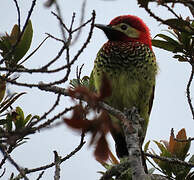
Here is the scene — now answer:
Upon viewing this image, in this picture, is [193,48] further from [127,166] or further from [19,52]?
[19,52]

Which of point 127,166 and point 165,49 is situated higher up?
point 165,49

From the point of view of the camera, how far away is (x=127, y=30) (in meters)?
5.22

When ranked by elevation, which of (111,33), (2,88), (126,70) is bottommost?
(2,88)

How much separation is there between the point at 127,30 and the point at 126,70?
896mm

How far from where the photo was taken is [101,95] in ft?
4.35

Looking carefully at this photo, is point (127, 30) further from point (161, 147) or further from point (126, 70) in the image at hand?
point (161, 147)

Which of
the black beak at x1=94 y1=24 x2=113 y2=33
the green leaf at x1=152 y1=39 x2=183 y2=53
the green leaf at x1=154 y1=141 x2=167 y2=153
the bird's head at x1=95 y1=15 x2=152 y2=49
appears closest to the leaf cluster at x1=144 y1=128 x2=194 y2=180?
the green leaf at x1=154 y1=141 x2=167 y2=153

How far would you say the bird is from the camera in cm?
452

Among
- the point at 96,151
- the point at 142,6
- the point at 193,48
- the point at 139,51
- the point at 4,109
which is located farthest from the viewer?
the point at 139,51

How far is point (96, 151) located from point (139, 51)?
3529 millimetres

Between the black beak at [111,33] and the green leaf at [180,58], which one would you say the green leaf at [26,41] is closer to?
the green leaf at [180,58]

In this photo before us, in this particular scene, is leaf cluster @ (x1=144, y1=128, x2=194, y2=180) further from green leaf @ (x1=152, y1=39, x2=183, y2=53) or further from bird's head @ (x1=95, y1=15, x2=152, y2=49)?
bird's head @ (x1=95, y1=15, x2=152, y2=49)

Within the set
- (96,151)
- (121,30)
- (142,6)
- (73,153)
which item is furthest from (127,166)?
(121,30)

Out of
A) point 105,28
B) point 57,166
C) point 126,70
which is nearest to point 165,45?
point 126,70
